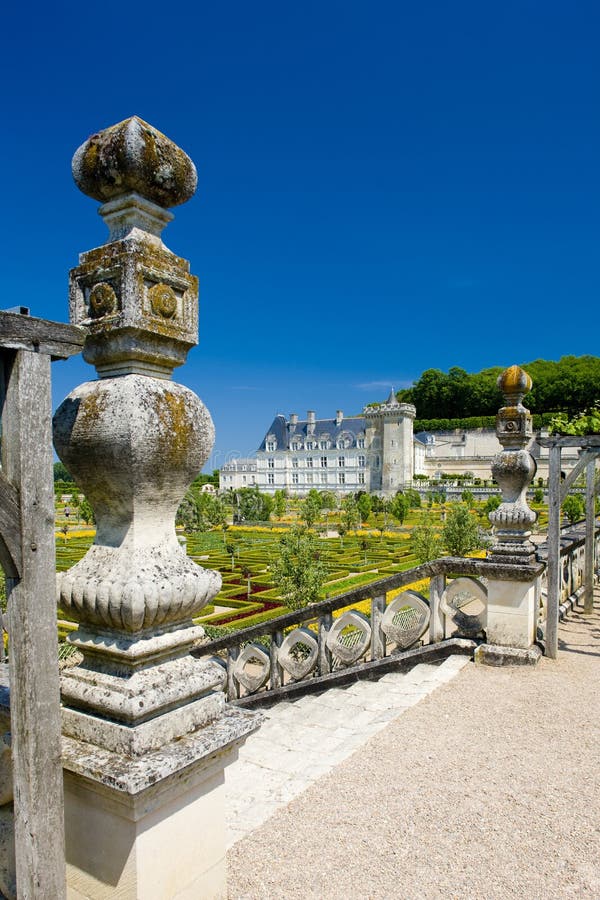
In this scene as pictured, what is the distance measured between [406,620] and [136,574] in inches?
160

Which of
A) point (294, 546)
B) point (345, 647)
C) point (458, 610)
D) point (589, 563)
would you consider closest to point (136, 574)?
point (345, 647)

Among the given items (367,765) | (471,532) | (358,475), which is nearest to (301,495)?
(358,475)

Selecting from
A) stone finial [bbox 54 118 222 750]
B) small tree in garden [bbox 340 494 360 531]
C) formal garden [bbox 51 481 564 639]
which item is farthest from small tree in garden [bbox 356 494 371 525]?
stone finial [bbox 54 118 222 750]

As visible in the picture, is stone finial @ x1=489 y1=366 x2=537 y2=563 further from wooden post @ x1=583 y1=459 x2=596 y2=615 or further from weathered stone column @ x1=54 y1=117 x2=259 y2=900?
weathered stone column @ x1=54 y1=117 x2=259 y2=900

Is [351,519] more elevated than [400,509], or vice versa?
[400,509]

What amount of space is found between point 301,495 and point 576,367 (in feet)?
130

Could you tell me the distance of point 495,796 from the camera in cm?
329

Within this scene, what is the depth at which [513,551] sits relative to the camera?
17.9 feet

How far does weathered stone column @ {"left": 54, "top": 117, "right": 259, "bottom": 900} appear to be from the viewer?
193cm

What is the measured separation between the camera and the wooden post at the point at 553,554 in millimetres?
5414

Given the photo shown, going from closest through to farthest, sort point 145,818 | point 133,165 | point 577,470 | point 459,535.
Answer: point 145,818 < point 133,165 < point 577,470 < point 459,535

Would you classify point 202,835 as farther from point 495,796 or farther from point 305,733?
point 305,733

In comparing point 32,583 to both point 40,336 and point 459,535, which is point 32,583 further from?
point 459,535

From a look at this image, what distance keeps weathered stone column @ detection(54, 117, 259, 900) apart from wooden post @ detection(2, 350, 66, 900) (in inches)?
6.2
